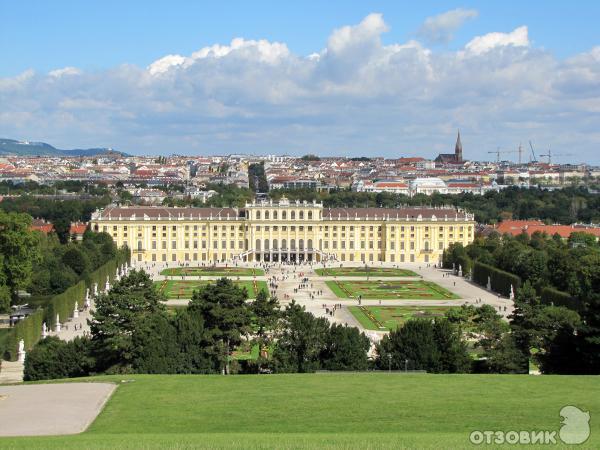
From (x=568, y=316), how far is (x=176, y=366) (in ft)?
54.6

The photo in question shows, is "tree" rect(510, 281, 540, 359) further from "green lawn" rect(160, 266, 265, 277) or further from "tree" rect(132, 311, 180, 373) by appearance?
→ "green lawn" rect(160, 266, 265, 277)

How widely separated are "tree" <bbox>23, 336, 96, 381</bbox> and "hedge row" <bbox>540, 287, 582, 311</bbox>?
27.3m

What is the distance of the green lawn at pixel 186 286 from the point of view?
2793 inches

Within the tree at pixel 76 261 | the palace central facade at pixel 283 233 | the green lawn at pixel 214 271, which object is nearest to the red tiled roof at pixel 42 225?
the palace central facade at pixel 283 233

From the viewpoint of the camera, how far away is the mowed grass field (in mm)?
23344

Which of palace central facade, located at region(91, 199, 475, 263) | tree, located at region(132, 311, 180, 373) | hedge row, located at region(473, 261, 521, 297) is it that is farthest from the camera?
palace central facade, located at region(91, 199, 475, 263)

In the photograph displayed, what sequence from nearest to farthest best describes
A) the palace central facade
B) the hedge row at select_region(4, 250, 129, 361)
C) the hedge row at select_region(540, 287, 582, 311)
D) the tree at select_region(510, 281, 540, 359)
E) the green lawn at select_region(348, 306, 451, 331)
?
the tree at select_region(510, 281, 540, 359) → the hedge row at select_region(4, 250, 129, 361) → the green lawn at select_region(348, 306, 451, 331) → the hedge row at select_region(540, 287, 582, 311) → the palace central facade

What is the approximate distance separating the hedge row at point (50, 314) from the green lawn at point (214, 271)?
11237 mm

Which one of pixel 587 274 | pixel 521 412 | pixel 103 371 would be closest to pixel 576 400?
pixel 521 412

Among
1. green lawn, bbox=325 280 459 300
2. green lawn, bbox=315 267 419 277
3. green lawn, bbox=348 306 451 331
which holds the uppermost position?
green lawn, bbox=348 306 451 331

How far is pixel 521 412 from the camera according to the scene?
27.2 meters

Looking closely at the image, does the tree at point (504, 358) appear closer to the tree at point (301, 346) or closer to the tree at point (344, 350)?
the tree at point (344, 350)

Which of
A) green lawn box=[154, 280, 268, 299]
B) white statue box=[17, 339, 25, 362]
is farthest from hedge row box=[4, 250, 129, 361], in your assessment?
green lawn box=[154, 280, 268, 299]

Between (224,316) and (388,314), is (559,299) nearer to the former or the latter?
(388,314)
